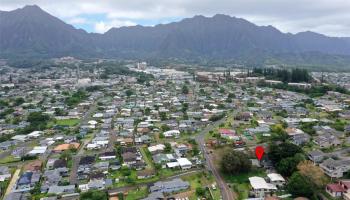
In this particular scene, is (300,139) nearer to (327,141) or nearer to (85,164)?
(327,141)

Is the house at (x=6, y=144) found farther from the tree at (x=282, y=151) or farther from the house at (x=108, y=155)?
the tree at (x=282, y=151)

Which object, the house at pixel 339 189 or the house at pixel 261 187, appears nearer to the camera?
the house at pixel 339 189

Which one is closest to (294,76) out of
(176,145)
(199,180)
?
(176,145)

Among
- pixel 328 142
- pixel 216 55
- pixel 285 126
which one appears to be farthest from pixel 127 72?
pixel 216 55

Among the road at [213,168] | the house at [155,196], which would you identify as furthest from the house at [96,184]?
the road at [213,168]

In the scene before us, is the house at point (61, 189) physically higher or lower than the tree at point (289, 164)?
lower

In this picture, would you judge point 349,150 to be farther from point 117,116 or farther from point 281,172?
point 117,116
